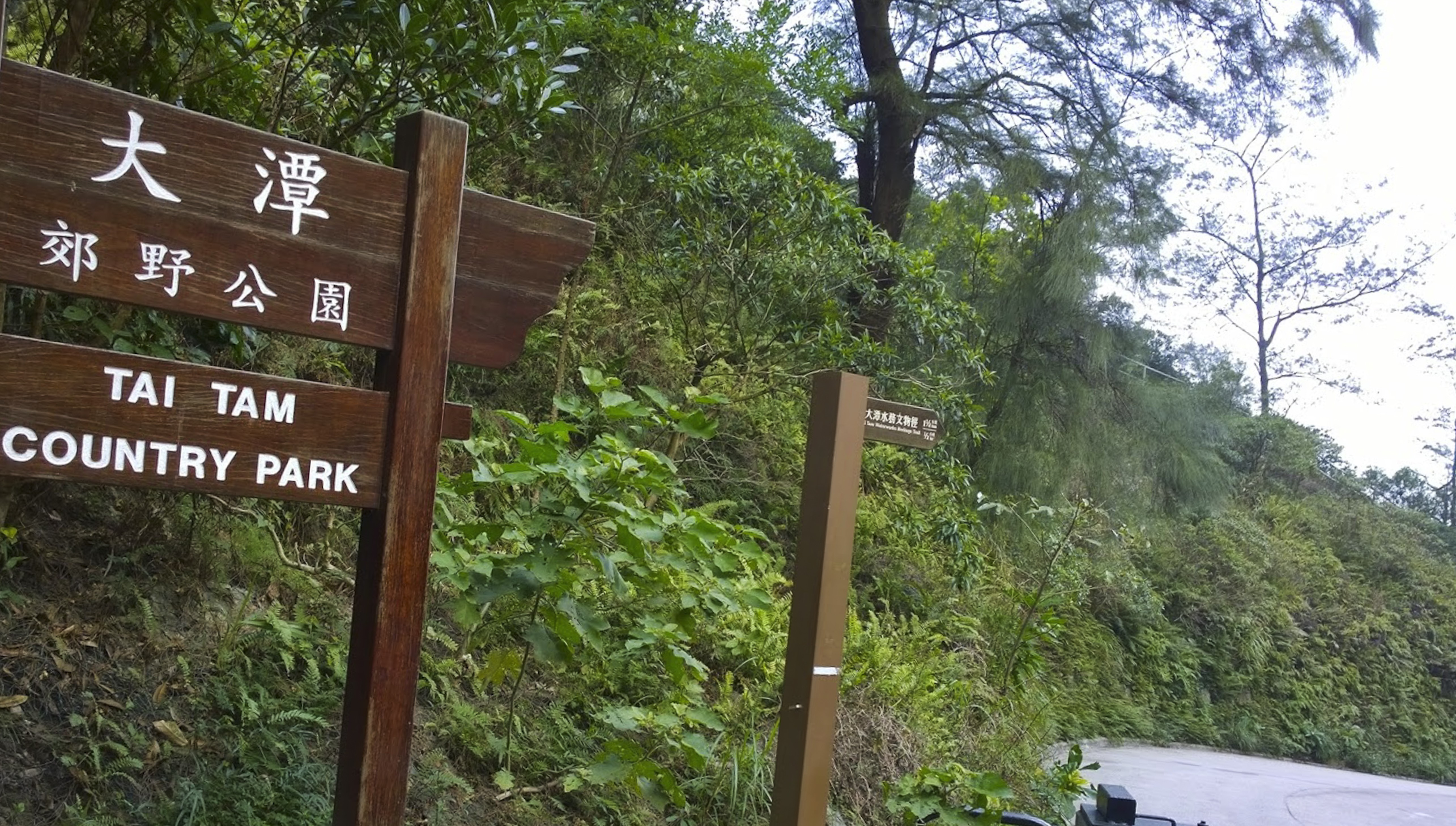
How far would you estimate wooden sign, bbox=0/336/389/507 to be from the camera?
1888 millimetres

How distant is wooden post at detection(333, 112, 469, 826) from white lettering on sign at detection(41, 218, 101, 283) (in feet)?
1.89

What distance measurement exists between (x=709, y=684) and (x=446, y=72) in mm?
3033

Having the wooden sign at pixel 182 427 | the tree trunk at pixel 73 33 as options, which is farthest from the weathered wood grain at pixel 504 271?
the tree trunk at pixel 73 33

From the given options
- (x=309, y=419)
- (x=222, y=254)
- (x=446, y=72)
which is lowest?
(x=309, y=419)

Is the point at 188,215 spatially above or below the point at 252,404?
above

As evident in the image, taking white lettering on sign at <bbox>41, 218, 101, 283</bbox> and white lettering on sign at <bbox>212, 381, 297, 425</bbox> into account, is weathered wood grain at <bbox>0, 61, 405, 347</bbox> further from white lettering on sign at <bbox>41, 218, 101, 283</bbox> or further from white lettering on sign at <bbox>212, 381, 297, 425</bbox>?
white lettering on sign at <bbox>212, 381, 297, 425</bbox>

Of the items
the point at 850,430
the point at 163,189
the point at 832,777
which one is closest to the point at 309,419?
the point at 163,189

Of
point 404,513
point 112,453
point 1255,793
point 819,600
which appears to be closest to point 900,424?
point 819,600

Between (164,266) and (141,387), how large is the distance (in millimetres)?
238

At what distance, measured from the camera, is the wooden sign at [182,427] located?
189cm

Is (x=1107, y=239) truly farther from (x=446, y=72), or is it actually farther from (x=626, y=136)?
(x=446, y=72)

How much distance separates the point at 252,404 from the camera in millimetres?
2080

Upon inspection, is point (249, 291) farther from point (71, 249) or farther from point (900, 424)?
point (900, 424)

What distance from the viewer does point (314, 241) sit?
2182mm
